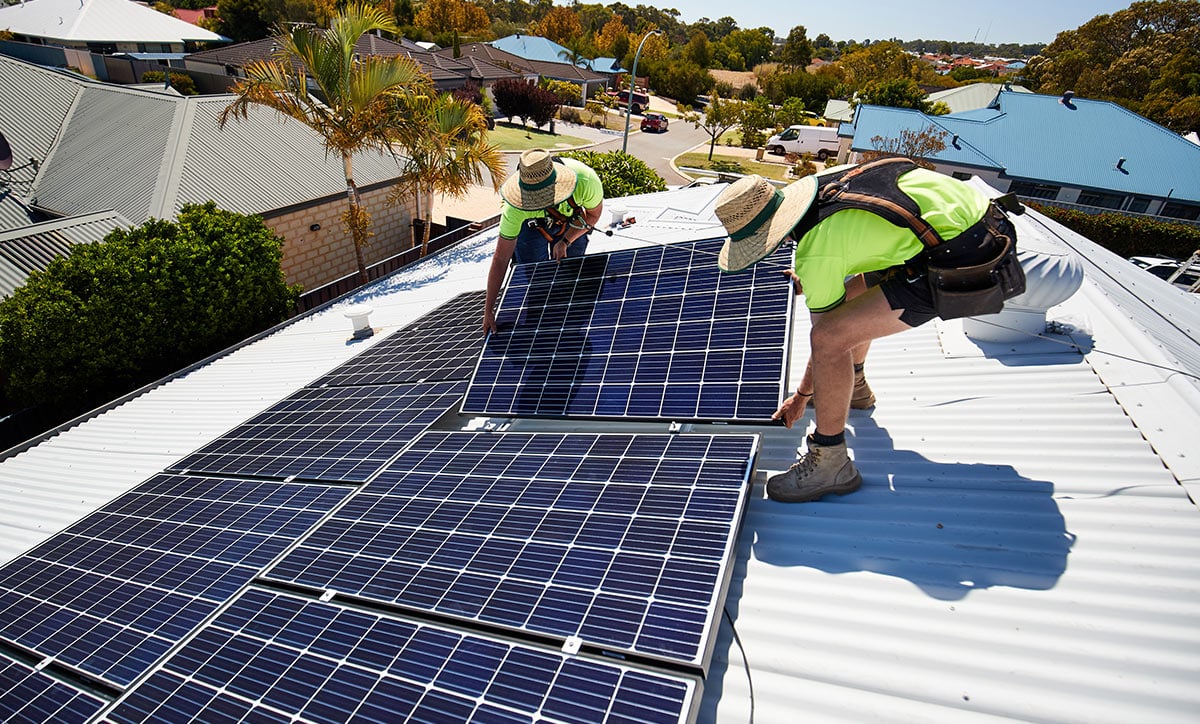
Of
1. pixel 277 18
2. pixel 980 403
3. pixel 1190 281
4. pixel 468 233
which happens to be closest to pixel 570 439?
pixel 980 403

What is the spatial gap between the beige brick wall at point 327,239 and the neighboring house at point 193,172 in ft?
0.12

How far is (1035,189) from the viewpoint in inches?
1382

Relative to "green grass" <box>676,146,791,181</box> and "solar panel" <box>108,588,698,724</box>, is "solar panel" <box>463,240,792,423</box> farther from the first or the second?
"green grass" <box>676,146,791,181</box>

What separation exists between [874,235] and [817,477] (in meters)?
1.83

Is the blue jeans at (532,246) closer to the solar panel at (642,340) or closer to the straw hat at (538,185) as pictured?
the straw hat at (538,185)

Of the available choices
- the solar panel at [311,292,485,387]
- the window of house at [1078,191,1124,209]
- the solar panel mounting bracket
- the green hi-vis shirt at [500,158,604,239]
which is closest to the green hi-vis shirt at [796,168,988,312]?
the solar panel mounting bracket

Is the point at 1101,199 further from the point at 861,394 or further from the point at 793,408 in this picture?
the point at 793,408

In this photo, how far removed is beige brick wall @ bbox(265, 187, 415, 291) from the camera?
19031 mm

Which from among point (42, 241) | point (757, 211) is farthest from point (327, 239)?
point (757, 211)

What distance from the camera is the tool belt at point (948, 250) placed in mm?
3760

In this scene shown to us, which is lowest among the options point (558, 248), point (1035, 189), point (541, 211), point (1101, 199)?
point (1101, 199)

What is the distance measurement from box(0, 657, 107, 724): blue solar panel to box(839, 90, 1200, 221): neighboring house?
41.2 metres

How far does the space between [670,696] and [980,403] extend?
4.24 m

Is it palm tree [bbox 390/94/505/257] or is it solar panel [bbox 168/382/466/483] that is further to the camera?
palm tree [bbox 390/94/505/257]
